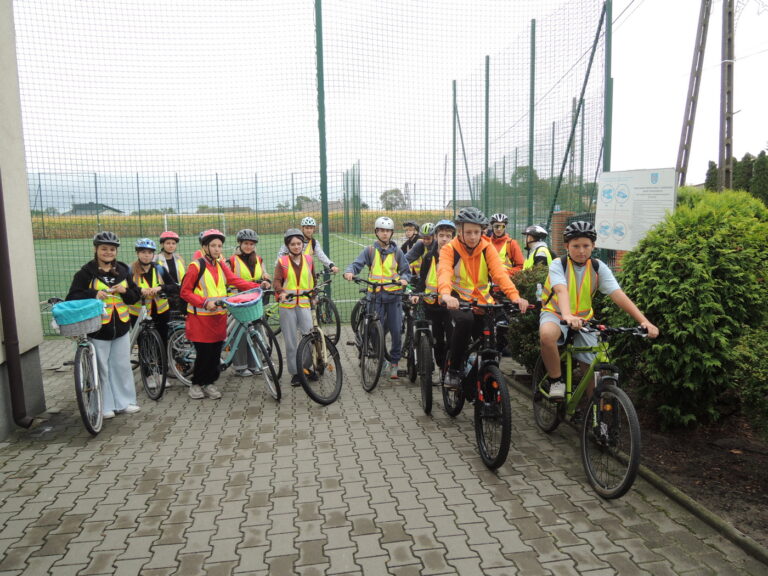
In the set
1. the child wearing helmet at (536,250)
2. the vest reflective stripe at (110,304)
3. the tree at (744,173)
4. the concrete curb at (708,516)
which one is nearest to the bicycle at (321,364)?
the vest reflective stripe at (110,304)

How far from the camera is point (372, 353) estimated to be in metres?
6.50

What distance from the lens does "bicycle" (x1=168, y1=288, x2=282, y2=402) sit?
5859 mm

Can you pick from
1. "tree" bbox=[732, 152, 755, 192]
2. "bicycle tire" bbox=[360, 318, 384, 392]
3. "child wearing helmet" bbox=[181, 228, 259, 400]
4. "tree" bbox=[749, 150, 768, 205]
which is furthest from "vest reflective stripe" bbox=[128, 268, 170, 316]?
"tree" bbox=[732, 152, 755, 192]

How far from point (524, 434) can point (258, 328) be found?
3155 mm

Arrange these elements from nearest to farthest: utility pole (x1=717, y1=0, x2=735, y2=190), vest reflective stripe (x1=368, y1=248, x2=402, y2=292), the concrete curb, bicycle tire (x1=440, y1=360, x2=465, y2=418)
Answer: the concrete curb, bicycle tire (x1=440, y1=360, x2=465, y2=418), vest reflective stripe (x1=368, y1=248, x2=402, y2=292), utility pole (x1=717, y1=0, x2=735, y2=190)

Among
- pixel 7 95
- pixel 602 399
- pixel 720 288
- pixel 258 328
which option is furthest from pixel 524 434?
pixel 7 95

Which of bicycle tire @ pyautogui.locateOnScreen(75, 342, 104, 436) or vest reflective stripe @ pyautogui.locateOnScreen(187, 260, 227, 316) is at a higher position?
vest reflective stripe @ pyautogui.locateOnScreen(187, 260, 227, 316)

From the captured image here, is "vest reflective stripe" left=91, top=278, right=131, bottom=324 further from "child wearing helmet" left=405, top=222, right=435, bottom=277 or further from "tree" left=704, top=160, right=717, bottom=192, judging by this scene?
"tree" left=704, top=160, right=717, bottom=192

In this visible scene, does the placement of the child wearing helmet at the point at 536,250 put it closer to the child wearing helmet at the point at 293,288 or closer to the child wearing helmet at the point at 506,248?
the child wearing helmet at the point at 506,248

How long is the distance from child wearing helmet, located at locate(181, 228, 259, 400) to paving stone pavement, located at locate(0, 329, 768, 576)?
762 millimetres

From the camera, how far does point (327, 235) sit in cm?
1034

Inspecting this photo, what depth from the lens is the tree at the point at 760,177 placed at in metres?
31.7

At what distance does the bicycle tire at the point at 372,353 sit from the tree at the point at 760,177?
108 feet

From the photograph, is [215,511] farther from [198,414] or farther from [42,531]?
[198,414]
